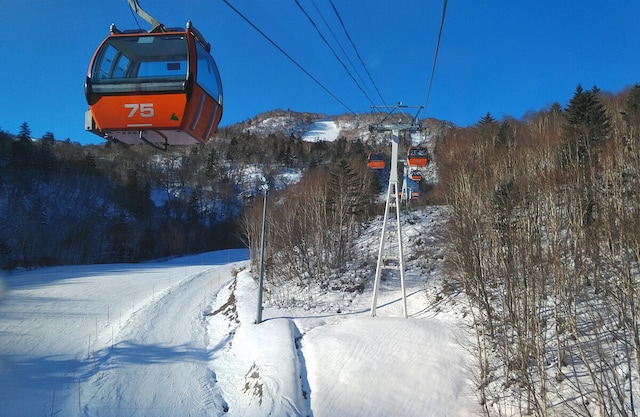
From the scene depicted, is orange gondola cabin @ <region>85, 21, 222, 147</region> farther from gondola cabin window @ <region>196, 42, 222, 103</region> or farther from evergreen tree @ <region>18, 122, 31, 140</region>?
evergreen tree @ <region>18, 122, 31, 140</region>

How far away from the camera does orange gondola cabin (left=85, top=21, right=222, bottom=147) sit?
4.80 m

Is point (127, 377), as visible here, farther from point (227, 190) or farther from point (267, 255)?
point (227, 190)

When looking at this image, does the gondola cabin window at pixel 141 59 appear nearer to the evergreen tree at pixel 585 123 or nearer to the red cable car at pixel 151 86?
the red cable car at pixel 151 86

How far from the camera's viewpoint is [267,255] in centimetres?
2919

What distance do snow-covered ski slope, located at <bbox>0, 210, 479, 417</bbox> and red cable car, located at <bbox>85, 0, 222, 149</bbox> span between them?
28.3 feet

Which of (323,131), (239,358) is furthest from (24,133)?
(323,131)

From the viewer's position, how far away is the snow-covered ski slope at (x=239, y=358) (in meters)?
11.0

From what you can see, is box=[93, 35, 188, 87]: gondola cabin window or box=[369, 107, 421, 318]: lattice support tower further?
box=[369, 107, 421, 318]: lattice support tower

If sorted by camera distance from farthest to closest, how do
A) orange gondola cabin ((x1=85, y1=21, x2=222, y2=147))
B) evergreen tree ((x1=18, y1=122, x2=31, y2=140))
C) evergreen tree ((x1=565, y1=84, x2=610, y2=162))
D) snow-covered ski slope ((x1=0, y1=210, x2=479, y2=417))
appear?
evergreen tree ((x1=18, y1=122, x2=31, y2=140)) < evergreen tree ((x1=565, y1=84, x2=610, y2=162)) < snow-covered ski slope ((x1=0, y1=210, x2=479, y2=417)) < orange gondola cabin ((x1=85, y1=21, x2=222, y2=147))

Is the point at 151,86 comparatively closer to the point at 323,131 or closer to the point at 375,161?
the point at 375,161

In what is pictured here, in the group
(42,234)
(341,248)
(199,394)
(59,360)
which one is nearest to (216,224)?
(42,234)

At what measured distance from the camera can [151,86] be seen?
4.89 meters

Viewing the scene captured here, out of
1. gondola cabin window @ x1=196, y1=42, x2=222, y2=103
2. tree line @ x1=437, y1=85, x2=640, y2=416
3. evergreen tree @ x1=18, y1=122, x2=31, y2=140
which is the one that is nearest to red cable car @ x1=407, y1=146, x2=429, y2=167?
tree line @ x1=437, y1=85, x2=640, y2=416

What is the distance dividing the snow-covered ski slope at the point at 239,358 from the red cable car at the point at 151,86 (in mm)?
8638
